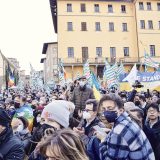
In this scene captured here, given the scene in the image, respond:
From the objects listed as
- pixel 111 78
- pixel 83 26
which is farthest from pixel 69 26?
pixel 111 78

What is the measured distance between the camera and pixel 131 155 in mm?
3109

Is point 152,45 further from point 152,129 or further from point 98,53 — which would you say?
point 152,129

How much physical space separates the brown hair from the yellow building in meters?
42.4

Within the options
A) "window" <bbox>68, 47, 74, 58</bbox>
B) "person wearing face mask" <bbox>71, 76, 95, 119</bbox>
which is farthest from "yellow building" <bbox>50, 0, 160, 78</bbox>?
"person wearing face mask" <bbox>71, 76, 95, 119</bbox>

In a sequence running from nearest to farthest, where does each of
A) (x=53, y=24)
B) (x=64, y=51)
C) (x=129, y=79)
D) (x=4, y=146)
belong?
(x=4, y=146) → (x=129, y=79) → (x=64, y=51) → (x=53, y=24)

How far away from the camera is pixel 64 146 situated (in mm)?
2305

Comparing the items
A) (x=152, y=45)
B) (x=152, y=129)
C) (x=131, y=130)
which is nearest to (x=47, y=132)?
(x=131, y=130)

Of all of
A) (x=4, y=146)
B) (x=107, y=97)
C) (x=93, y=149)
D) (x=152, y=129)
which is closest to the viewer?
(x=4, y=146)

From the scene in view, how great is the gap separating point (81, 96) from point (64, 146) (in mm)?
6017

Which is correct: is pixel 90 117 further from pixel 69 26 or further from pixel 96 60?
pixel 69 26

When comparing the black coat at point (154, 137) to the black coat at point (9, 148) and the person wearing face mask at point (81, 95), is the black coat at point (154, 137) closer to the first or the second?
the black coat at point (9, 148)

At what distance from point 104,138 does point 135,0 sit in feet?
152

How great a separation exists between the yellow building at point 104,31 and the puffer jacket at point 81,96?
119ft

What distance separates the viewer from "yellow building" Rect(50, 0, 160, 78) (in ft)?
150
